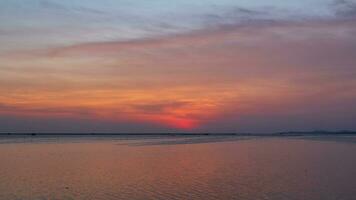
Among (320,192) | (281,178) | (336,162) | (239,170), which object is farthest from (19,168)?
(336,162)

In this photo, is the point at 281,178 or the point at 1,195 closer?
the point at 1,195

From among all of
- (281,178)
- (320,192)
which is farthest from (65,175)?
(320,192)

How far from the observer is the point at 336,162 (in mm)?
35844

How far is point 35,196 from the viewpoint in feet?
68.2

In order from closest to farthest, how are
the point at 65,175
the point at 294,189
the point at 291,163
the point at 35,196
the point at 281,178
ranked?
the point at 35,196
the point at 294,189
the point at 281,178
the point at 65,175
the point at 291,163

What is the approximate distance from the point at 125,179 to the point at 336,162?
17876 millimetres

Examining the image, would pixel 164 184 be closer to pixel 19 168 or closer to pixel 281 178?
pixel 281 178

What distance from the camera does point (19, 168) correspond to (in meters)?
32.8

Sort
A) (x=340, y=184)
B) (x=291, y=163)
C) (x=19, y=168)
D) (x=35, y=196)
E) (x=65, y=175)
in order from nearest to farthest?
1. (x=35, y=196)
2. (x=340, y=184)
3. (x=65, y=175)
4. (x=19, y=168)
5. (x=291, y=163)

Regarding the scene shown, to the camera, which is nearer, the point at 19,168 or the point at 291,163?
the point at 19,168

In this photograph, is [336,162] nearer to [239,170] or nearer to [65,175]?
[239,170]

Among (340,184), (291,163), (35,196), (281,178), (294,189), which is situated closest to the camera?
(35,196)

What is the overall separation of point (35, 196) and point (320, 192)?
13.2m

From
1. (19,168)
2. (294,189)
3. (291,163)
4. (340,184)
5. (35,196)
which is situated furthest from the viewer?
(291,163)
